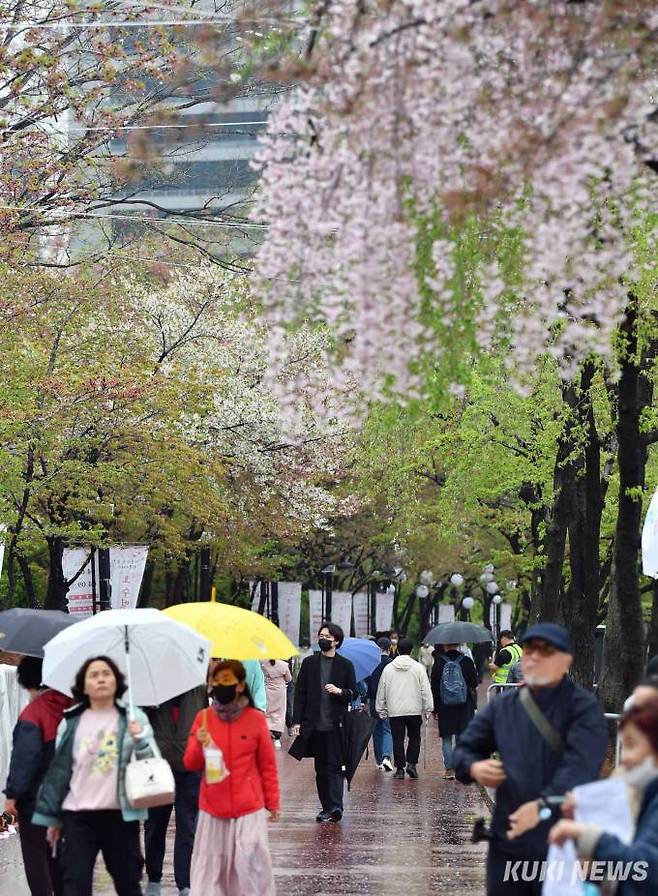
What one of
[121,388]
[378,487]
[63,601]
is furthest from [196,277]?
[121,388]

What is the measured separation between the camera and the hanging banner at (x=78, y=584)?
87.7 feet

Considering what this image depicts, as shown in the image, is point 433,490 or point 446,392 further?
point 433,490

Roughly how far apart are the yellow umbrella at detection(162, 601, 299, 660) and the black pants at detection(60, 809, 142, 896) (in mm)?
1862

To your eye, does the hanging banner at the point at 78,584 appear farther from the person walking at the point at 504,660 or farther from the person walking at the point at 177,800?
the person walking at the point at 177,800

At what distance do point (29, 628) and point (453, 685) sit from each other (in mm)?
11206

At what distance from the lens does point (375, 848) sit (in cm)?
1308

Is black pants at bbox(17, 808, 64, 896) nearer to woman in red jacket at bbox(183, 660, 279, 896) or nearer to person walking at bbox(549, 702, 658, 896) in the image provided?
woman in red jacket at bbox(183, 660, 279, 896)

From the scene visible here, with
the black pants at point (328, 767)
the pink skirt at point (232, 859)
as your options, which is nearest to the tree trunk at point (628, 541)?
the black pants at point (328, 767)

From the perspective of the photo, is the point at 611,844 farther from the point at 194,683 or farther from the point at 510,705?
the point at 194,683

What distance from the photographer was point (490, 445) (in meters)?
31.3

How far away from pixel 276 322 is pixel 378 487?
103 feet

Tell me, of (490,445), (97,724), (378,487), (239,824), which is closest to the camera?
(97,724)

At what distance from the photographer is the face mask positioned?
195 inches

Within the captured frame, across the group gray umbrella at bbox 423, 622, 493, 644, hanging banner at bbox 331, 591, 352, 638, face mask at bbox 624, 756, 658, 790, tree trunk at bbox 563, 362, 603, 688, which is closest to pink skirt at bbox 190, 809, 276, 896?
face mask at bbox 624, 756, 658, 790
